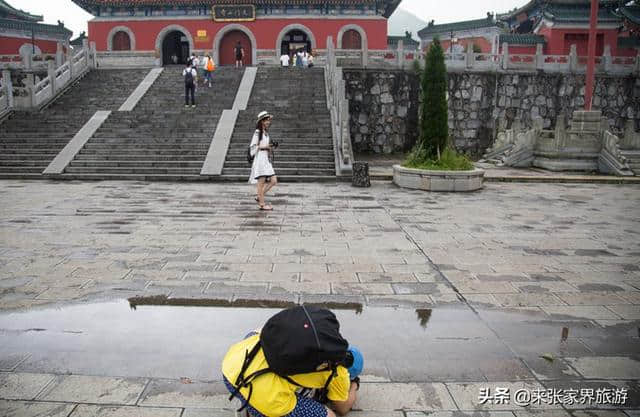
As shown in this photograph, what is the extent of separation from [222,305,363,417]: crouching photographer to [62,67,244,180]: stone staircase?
9.94 meters

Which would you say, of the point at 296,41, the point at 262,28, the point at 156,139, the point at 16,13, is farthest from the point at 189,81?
the point at 16,13

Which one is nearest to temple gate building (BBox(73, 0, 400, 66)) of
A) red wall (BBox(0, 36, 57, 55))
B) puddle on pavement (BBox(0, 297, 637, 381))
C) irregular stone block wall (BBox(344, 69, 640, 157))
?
red wall (BBox(0, 36, 57, 55))

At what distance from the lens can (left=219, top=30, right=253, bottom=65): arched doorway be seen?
1094 inches

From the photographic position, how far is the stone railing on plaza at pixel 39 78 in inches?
619

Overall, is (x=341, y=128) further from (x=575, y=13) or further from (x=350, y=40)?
(x=575, y=13)

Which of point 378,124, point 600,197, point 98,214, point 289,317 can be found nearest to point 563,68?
point 378,124

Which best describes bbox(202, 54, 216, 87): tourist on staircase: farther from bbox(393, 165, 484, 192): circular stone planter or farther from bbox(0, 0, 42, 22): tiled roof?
bbox(0, 0, 42, 22): tiled roof

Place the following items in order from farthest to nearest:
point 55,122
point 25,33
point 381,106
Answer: point 25,33, point 381,106, point 55,122

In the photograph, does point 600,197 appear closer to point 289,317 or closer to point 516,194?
point 516,194

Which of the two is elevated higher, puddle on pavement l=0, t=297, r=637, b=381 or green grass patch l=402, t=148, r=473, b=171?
green grass patch l=402, t=148, r=473, b=171

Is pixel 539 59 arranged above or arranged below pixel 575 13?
below

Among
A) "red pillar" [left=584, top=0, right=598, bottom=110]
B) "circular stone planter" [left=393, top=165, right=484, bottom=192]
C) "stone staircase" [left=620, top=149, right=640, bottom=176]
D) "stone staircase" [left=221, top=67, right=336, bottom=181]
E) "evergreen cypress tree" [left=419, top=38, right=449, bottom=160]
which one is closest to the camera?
"circular stone planter" [left=393, top=165, right=484, bottom=192]

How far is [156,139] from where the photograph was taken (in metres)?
14.0

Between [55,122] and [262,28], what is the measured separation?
14.8m
